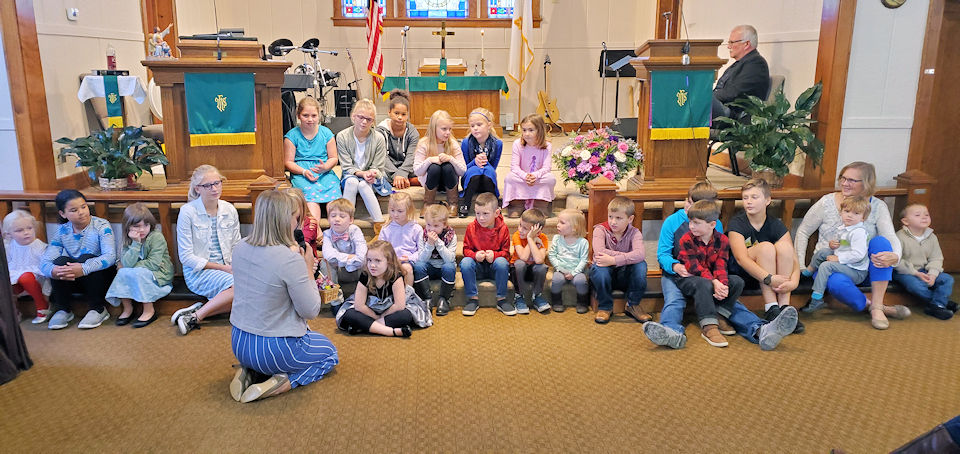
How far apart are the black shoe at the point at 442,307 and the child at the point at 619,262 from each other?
2.87 feet

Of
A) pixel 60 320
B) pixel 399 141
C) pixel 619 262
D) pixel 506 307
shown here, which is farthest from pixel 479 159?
pixel 60 320

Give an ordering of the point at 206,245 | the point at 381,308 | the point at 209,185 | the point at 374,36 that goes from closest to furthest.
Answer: the point at 381,308
the point at 209,185
the point at 206,245
the point at 374,36

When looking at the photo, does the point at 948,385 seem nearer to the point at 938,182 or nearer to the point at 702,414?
the point at 702,414

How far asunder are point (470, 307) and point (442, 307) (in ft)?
0.55

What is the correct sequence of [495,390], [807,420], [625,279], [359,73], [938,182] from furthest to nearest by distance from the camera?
1. [359,73]
2. [938,182]
3. [625,279]
4. [495,390]
5. [807,420]

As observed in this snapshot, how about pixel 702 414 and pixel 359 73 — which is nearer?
pixel 702 414

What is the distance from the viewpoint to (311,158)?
491 cm

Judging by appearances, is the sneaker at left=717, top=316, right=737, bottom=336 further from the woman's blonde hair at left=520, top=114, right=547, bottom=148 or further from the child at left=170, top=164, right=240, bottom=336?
the child at left=170, top=164, right=240, bottom=336

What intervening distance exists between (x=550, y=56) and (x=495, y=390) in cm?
741

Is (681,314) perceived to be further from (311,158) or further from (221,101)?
(221,101)

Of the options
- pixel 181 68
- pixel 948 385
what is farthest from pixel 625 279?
pixel 181 68

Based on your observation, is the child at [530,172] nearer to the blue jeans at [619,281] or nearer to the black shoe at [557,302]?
the black shoe at [557,302]

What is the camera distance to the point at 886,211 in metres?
4.25

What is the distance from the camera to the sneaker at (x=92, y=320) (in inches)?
155
